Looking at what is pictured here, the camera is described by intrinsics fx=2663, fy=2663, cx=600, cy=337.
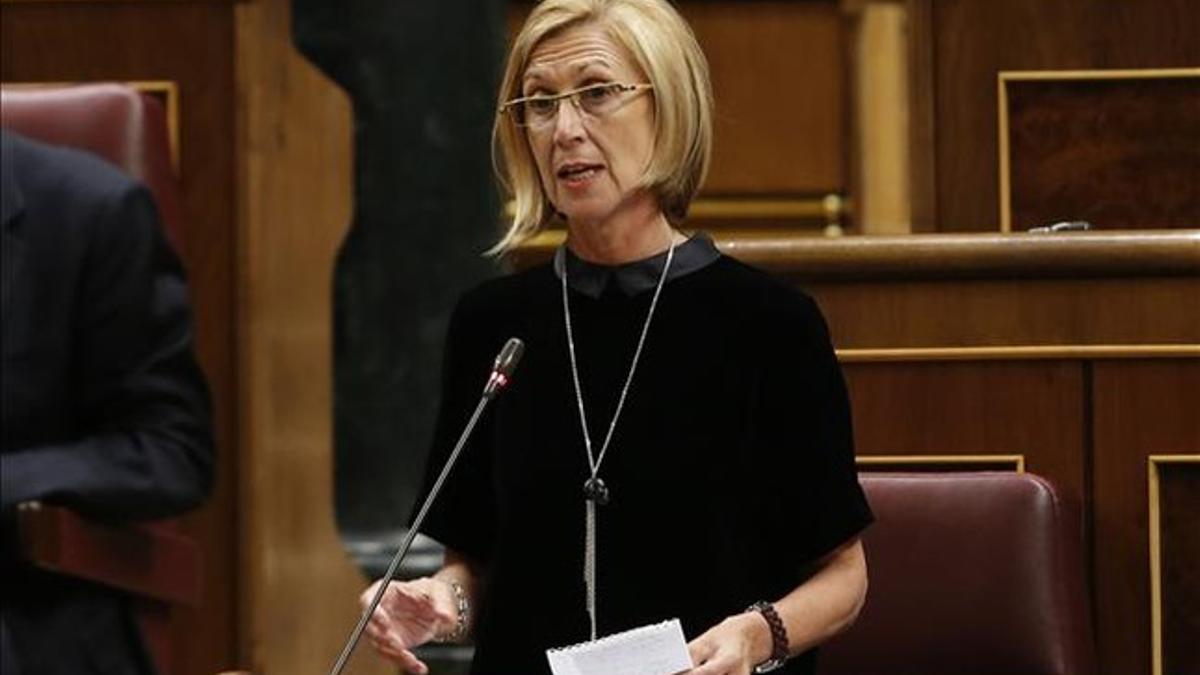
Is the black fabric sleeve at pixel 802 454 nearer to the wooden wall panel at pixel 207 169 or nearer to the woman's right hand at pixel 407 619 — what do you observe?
the woman's right hand at pixel 407 619

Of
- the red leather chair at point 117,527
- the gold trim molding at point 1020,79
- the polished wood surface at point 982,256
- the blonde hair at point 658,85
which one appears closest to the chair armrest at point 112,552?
the red leather chair at point 117,527

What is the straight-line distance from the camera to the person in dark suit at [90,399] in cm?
126

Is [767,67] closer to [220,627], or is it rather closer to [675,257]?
[220,627]

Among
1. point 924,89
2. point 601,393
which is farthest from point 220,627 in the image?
point 601,393

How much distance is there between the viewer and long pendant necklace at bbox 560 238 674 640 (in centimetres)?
146

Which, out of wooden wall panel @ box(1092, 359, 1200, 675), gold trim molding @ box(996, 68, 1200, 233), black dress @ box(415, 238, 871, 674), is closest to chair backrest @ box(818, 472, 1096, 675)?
wooden wall panel @ box(1092, 359, 1200, 675)

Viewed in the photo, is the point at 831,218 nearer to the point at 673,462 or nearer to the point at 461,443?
the point at 673,462

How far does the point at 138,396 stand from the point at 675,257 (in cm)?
37

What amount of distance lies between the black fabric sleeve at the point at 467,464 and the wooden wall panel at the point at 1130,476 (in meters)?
0.57

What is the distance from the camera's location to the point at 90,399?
1.28 m

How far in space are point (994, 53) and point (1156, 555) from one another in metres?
0.66

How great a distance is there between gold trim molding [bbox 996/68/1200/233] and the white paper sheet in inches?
42.4

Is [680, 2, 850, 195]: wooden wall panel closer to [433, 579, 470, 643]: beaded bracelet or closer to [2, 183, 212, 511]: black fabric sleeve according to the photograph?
[433, 579, 470, 643]: beaded bracelet

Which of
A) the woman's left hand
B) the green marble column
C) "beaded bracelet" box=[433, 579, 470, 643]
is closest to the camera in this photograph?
the woman's left hand
